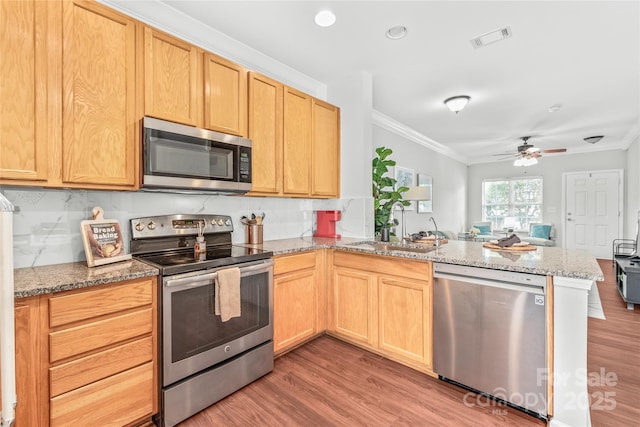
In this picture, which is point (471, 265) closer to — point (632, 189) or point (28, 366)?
point (28, 366)

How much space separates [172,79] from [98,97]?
48 cm

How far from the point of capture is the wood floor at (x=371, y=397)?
1.73 meters

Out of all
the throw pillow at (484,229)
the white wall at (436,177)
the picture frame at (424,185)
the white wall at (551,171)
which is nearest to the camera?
the white wall at (436,177)

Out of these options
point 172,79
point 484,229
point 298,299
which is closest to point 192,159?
point 172,79

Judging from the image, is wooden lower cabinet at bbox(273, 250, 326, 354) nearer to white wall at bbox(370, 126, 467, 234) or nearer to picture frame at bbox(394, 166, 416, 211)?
white wall at bbox(370, 126, 467, 234)

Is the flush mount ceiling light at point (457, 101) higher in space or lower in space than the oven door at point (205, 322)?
higher

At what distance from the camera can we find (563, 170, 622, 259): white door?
6766 millimetres

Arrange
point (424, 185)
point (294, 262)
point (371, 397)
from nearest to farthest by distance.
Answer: point (371, 397) < point (294, 262) < point (424, 185)

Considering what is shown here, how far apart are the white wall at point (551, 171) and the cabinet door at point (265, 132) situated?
7818 millimetres

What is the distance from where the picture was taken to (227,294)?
6.07 feet

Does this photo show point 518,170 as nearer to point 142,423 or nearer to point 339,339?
point 339,339

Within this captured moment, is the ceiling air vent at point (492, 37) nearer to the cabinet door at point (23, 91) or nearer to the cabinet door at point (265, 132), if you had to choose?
the cabinet door at point (265, 132)

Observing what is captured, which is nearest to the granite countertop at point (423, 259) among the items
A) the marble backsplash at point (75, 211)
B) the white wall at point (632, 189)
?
the marble backsplash at point (75, 211)

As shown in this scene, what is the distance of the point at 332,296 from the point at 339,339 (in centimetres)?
40
